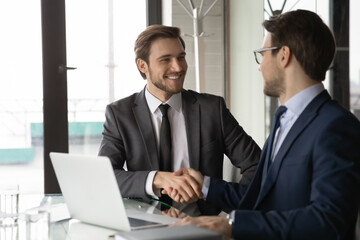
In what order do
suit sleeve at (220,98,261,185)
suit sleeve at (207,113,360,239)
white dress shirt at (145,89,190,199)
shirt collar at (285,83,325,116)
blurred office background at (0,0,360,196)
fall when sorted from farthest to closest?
blurred office background at (0,0,360,196) < white dress shirt at (145,89,190,199) < suit sleeve at (220,98,261,185) < shirt collar at (285,83,325,116) < suit sleeve at (207,113,360,239)

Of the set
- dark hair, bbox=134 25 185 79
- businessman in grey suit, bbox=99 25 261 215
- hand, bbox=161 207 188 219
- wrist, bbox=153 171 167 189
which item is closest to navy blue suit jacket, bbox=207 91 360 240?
hand, bbox=161 207 188 219

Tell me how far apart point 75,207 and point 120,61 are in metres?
2.75

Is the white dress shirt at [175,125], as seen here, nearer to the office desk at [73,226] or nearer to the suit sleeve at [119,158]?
the suit sleeve at [119,158]

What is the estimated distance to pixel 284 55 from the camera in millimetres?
1735

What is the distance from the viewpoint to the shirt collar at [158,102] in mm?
2543

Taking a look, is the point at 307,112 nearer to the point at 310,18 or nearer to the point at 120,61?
the point at 310,18

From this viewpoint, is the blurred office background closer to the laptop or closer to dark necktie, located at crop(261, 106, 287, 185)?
dark necktie, located at crop(261, 106, 287, 185)

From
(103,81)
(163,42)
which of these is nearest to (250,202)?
(163,42)

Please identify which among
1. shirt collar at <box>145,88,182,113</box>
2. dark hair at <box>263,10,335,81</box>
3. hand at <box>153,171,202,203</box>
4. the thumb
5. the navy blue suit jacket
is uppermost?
dark hair at <box>263,10,335,81</box>

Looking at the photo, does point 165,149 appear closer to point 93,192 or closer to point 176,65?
Result: point 176,65

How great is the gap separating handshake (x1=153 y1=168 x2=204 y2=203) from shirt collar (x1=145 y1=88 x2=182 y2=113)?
0.54 m

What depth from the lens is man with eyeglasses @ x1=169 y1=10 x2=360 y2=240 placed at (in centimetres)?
138

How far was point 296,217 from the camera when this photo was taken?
139cm

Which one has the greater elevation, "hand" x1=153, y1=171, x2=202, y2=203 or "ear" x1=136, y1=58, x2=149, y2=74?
"ear" x1=136, y1=58, x2=149, y2=74
